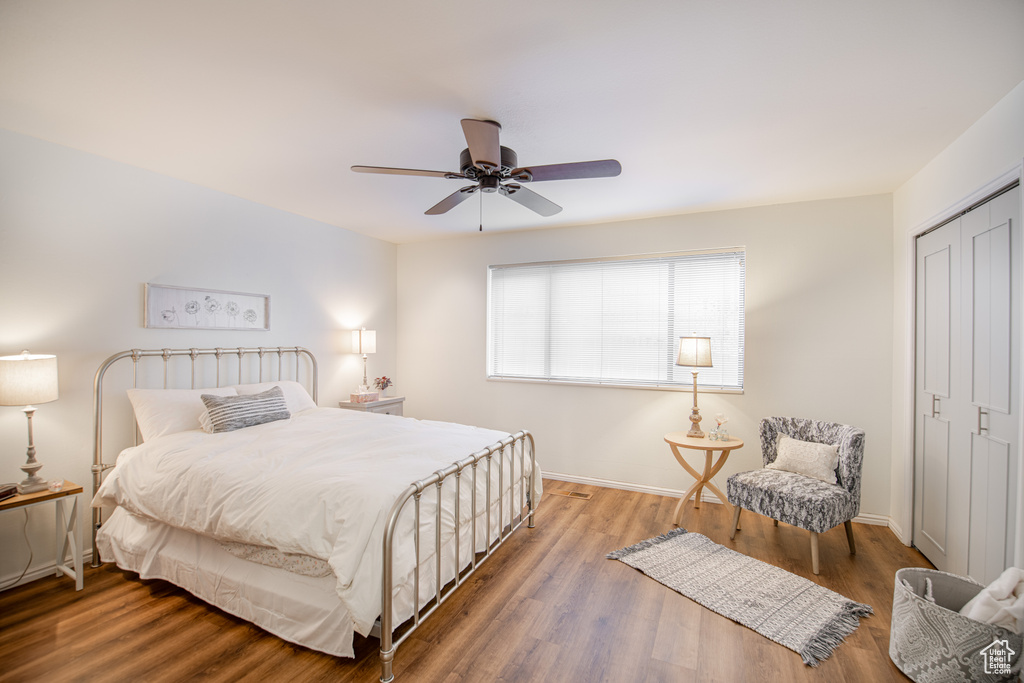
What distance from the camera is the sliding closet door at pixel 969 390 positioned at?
2197mm

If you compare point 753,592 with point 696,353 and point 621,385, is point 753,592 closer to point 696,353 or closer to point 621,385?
point 696,353

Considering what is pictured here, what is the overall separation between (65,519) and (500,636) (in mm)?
2714

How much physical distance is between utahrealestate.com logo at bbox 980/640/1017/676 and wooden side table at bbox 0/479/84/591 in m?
4.36

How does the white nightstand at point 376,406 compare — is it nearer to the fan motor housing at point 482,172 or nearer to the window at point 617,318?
the window at point 617,318

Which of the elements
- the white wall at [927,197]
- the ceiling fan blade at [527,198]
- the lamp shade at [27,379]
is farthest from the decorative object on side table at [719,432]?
the lamp shade at [27,379]

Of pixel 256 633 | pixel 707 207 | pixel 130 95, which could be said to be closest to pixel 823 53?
pixel 707 207

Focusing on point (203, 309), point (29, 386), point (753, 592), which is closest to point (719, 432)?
point (753, 592)

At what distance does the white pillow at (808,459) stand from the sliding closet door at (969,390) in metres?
0.56

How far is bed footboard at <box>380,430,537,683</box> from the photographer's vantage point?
1.91 m

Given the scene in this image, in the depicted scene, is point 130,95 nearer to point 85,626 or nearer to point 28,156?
point 28,156

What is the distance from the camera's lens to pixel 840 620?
7.75 ft

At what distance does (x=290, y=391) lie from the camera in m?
3.95

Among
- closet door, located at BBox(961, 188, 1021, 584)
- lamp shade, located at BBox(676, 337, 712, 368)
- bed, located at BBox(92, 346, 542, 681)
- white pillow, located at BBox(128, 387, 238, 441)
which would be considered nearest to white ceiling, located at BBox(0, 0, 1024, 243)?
closet door, located at BBox(961, 188, 1021, 584)

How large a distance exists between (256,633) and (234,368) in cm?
230
